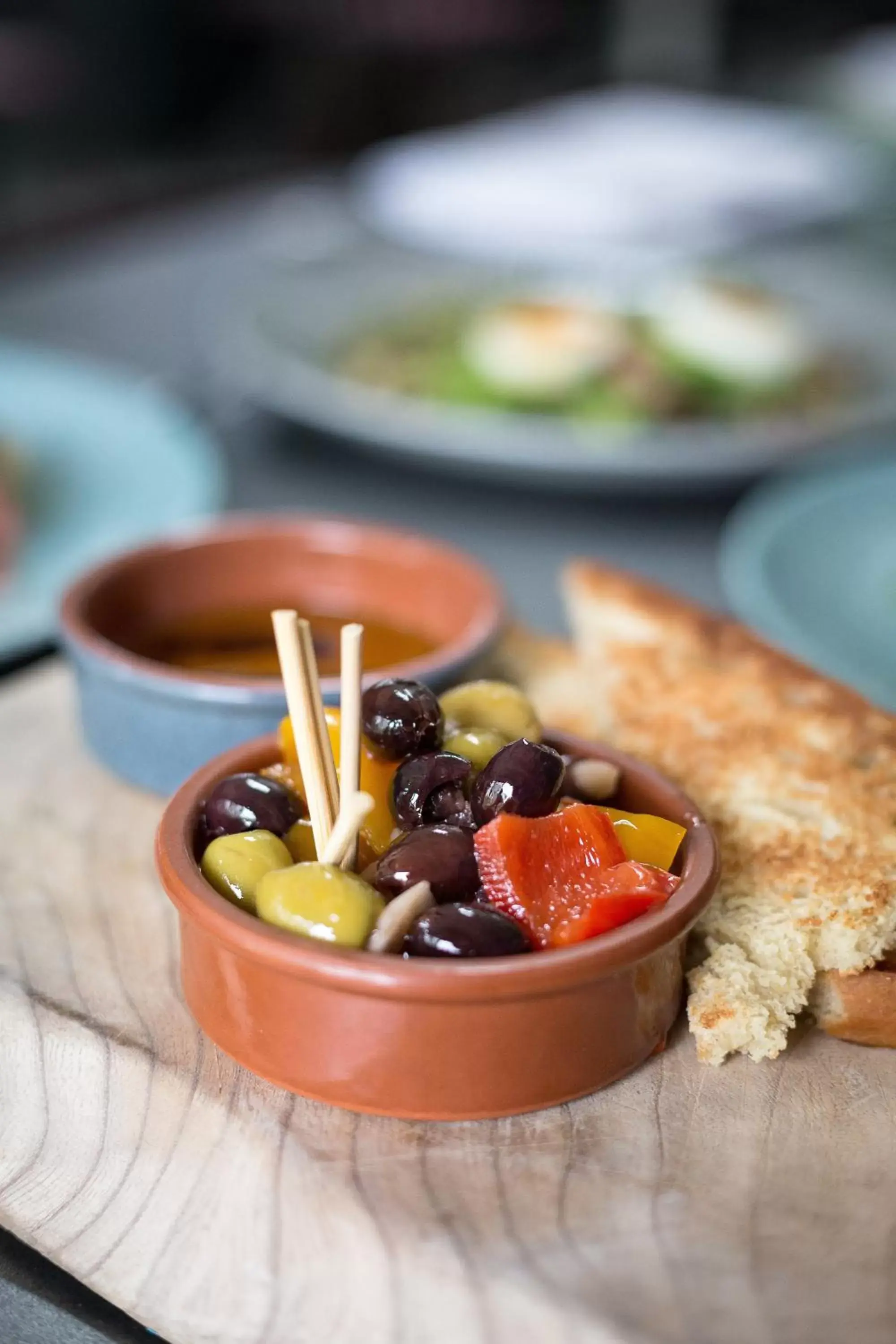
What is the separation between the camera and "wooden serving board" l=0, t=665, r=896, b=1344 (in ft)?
2.92

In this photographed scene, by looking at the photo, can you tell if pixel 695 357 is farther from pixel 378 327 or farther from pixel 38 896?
pixel 38 896

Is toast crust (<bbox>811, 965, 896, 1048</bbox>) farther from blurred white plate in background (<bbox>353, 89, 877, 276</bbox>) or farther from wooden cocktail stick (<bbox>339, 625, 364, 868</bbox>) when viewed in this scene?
blurred white plate in background (<bbox>353, 89, 877, 276</bbox>)

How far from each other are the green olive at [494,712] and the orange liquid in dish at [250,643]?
0.33 m

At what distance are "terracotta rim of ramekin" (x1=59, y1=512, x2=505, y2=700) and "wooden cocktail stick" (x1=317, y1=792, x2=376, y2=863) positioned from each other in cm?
33

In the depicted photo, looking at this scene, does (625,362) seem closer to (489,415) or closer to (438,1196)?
(489,415)

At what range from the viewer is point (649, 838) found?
3.63 feet

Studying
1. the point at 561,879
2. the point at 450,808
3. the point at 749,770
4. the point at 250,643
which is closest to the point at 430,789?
the point at 450,808

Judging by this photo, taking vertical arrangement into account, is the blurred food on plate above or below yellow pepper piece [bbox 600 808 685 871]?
below

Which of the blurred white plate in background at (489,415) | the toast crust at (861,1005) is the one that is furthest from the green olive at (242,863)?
the blurred white plate in background at (489,415)

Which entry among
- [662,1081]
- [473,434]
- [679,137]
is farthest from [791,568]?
[679,137]

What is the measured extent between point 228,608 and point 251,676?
0.19 metres

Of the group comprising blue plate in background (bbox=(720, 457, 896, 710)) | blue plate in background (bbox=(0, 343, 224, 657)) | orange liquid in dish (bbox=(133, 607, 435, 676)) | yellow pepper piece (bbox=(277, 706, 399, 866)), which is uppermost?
yellow pepper piece (bbox=(277, 706, 399, 866))

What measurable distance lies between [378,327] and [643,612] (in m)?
1.36

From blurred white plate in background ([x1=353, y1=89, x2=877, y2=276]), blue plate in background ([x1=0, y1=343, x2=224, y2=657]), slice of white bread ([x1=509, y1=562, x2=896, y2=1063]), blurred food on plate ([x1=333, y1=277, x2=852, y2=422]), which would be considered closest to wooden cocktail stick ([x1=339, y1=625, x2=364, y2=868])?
slice of white bread ([x1=509, y1=562, x2=896, y2=1063])
